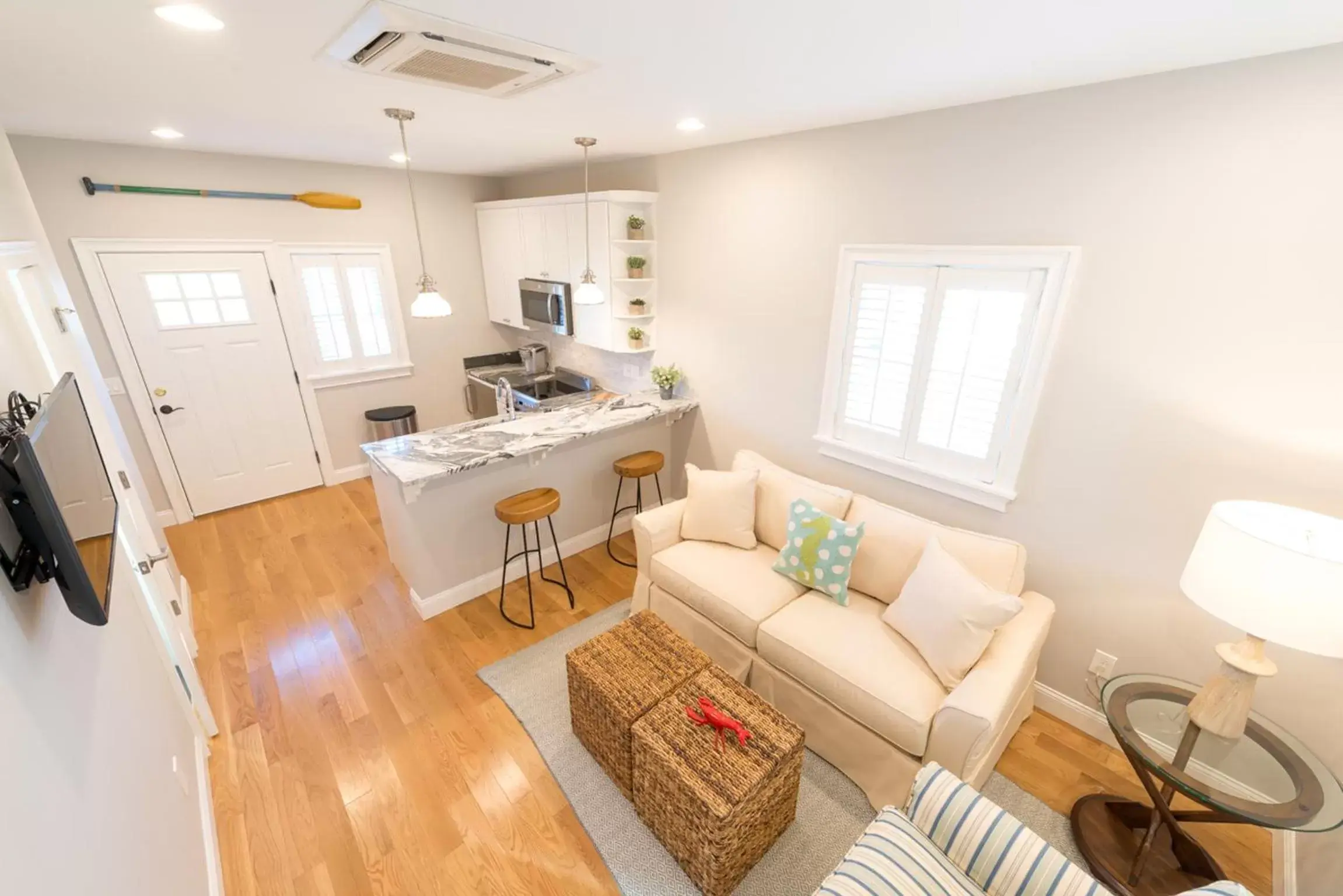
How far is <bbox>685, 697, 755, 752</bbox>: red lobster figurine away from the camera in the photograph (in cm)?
184

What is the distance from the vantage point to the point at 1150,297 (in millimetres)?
1887

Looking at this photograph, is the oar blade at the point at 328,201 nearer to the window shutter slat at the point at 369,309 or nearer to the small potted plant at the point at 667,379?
the window shutter slat at the point at 369,309

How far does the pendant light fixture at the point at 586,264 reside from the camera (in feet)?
10.1

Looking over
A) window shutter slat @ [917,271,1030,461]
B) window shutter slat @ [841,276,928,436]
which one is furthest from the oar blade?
window shutter slat @ [917,271,1030,461]

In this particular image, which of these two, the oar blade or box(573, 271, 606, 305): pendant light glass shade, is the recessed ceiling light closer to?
box(573, 271, 606, 305): pendant light glass shade

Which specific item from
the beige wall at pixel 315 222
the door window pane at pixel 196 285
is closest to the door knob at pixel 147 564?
the beige wall at pixel 315 222

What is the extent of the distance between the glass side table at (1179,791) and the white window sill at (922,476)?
807 millimetres

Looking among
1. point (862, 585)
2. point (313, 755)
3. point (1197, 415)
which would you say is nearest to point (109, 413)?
point (313, 755)

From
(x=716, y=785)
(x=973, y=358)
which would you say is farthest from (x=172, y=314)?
(x=973, y=358)

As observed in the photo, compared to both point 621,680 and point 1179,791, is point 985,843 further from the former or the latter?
point 621,680

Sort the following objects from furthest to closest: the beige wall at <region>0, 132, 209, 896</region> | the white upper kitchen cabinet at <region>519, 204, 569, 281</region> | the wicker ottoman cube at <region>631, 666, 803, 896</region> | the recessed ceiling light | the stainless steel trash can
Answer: the stainless steel trash can < the white upper kitchen cabinet at <region>519, 204, 569, 281</region> < the wicker ottoman cube at <region>631, 666, 803, 896</region> < the recessed ceiling light < the beige wall at <region>0, 132, 209, 896</region>

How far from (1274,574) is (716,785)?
5.73 feet

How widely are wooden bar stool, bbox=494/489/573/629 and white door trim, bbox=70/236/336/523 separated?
2.51 meters

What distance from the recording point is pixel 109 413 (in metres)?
2.72
